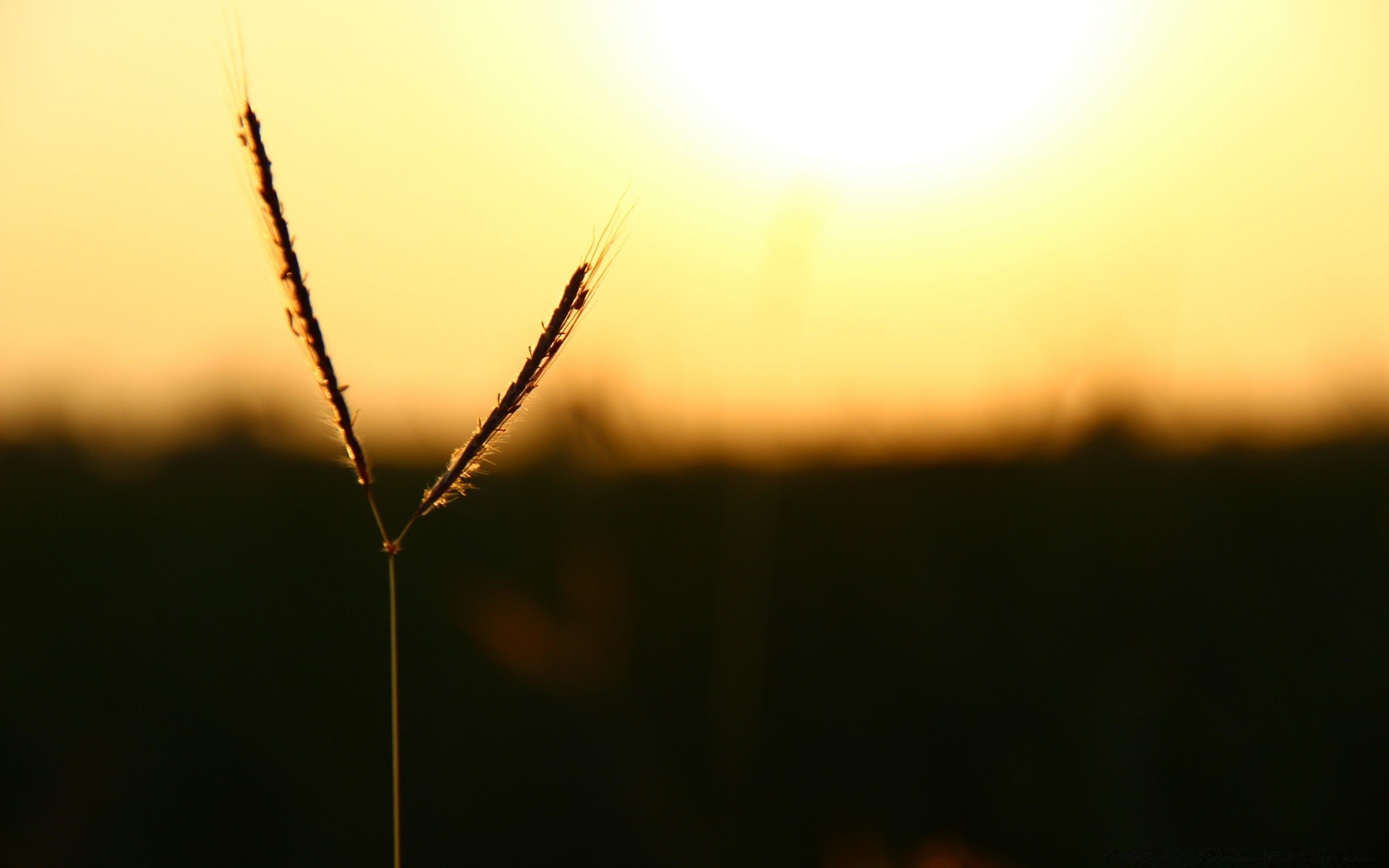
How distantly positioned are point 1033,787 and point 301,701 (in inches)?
115

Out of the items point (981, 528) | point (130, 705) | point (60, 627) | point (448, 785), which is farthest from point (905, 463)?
point (60, 627)

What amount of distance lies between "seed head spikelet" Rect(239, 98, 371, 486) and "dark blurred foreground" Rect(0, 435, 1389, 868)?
233 cm

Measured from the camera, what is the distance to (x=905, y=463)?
3.84 meters

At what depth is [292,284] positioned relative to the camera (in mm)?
771

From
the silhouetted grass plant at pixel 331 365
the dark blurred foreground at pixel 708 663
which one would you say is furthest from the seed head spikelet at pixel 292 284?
the dark blurred foreground at pixel 708 663

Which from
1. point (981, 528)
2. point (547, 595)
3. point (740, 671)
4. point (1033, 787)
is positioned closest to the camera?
point (1033, 787)

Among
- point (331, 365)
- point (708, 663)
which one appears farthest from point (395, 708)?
point (708, 663)

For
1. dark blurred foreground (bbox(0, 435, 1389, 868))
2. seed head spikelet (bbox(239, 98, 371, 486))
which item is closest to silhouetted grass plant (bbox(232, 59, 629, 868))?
seed head spikelet (bbox(239, 98, 371, 486))

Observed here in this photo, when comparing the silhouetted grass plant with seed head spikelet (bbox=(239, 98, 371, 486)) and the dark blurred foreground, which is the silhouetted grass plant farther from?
the dark blurred foreground

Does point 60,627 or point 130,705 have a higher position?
point 60,627

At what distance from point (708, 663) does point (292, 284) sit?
3.10 meters

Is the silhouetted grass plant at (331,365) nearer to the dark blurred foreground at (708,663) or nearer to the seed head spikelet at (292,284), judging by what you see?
the seed head spikelet at (292,284)

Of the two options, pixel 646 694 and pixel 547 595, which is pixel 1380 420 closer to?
pixel 646 694

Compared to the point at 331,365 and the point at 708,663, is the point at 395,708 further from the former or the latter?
the point at 708,663
